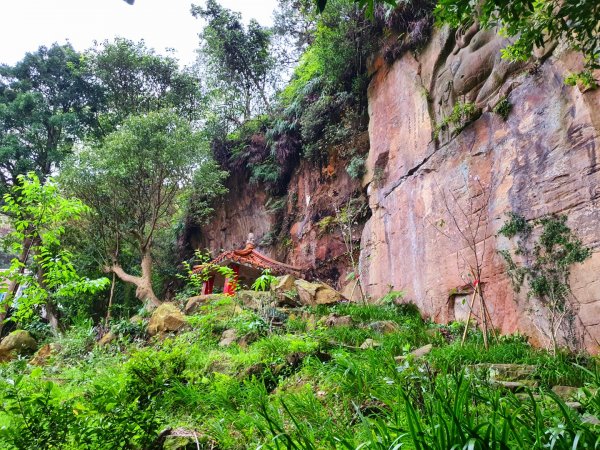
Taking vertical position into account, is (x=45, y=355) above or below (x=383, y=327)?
below

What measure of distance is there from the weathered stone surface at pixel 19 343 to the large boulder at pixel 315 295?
24.6 ft

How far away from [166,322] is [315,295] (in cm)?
356

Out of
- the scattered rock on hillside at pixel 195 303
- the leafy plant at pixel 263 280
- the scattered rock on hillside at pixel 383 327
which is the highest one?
the leafy plant at pixel 263 280

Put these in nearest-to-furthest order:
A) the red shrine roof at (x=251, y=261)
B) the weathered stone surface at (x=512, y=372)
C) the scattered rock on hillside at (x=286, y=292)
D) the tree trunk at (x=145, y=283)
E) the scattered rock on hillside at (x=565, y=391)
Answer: the scattered rock on hillside at (x=565, y=391)
the weathered stone surface at (x=512, y=372)
the scattered rock on hillside at (x=286, y=292)
the red shrine roof at (x=251, y=261)
the tree trunk at (x=145, y=283)

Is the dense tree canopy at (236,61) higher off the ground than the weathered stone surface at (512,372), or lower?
higher

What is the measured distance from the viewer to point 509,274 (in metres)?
6.67

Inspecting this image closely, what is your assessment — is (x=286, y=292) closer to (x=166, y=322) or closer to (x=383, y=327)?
(x=166, y=322)

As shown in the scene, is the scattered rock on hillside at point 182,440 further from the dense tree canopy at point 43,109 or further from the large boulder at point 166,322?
the dense tree canopy at point 43,109

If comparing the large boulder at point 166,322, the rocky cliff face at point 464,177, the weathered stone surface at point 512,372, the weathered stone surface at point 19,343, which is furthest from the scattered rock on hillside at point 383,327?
the weathered stone surface at point 19,343

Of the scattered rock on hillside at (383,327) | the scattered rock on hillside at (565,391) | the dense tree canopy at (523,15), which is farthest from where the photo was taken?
the scattered rock on hillside at (383,327)

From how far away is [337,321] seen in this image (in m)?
7.52

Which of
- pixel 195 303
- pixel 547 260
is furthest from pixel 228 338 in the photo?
pixel 547 260

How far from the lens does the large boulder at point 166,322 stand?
8.77 metres

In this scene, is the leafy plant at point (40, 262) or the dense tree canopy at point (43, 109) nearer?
the leafy plant at point (40, 262)
